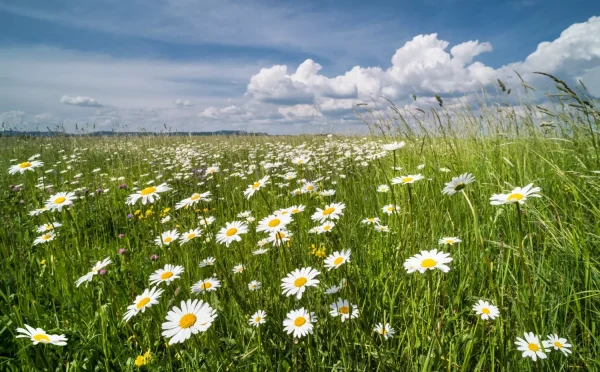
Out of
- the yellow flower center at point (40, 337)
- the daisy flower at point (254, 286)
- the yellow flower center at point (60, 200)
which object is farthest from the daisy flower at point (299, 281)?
the yellow flower center at point (60, 200)

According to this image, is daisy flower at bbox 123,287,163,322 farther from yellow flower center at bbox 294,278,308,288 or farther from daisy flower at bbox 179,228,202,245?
yellow flower center at bbox 294,278,308,288

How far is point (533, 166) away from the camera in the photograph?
299cm

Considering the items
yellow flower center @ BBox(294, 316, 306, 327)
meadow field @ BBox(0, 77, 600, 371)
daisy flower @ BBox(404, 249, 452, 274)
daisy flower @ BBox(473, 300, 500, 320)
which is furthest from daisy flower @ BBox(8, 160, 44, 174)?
daisy flower @ BBox(473, 300, 500, 320)

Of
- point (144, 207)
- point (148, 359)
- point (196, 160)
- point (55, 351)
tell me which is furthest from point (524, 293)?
point (196, 160)

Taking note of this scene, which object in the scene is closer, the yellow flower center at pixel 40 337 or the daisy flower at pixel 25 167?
the yellow flower center at pixel 40 337

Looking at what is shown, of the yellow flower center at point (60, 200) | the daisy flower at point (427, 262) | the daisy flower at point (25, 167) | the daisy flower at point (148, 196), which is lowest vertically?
the daisy flower at point (427, 262)

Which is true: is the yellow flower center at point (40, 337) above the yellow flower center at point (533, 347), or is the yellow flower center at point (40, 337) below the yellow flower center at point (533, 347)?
above

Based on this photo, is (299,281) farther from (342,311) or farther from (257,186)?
(257,186)

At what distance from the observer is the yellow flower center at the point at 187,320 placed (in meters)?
1.09

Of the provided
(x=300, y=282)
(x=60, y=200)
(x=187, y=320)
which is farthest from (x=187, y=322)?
(x=60, y=200)

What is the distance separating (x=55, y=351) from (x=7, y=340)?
0.88ft

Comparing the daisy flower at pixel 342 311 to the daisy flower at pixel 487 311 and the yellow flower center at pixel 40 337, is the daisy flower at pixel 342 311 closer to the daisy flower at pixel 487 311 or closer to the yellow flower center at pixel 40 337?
the daisy flower at pixel 487 311

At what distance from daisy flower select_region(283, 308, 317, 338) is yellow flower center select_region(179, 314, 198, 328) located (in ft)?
1.07

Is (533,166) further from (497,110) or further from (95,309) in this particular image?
(95,309)
